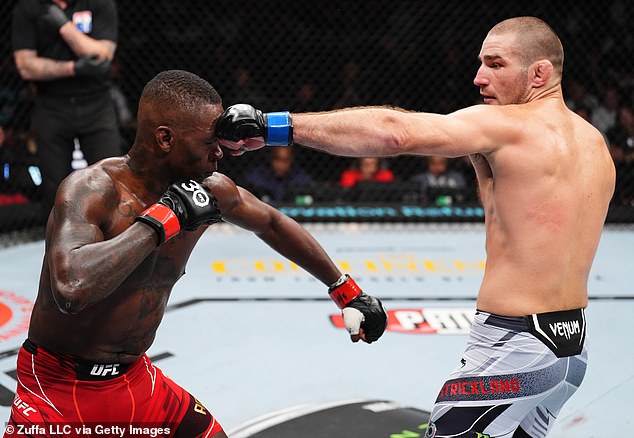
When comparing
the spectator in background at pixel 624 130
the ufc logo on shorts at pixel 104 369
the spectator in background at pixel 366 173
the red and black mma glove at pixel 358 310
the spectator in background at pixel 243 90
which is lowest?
the spectator in background at pixel 366 173

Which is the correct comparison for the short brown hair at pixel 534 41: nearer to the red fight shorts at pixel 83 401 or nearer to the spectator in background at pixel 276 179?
the red fight shorts at pixel 83 401

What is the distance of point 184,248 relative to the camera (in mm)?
1703

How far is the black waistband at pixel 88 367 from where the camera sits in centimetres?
157

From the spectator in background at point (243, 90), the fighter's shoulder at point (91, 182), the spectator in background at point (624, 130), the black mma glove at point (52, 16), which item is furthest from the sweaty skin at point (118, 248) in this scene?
the spectator in background at point (624, 130)

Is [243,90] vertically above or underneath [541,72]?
underneath

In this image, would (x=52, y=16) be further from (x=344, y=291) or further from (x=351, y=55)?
(x=351, y=55)

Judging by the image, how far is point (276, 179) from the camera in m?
5.92

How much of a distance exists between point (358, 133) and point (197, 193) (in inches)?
13.3

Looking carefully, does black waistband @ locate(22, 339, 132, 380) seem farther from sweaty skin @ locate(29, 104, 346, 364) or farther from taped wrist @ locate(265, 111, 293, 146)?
taped wrist @ locate(265, 111, 293, 146)

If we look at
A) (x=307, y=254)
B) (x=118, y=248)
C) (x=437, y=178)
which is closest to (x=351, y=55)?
(x=437, y=178)

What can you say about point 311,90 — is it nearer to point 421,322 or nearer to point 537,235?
point 421,322

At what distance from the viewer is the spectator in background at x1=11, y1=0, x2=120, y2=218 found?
12.4ft

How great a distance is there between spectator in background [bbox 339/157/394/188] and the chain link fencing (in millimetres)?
55

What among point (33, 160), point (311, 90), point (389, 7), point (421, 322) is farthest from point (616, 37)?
point (33, 160)
